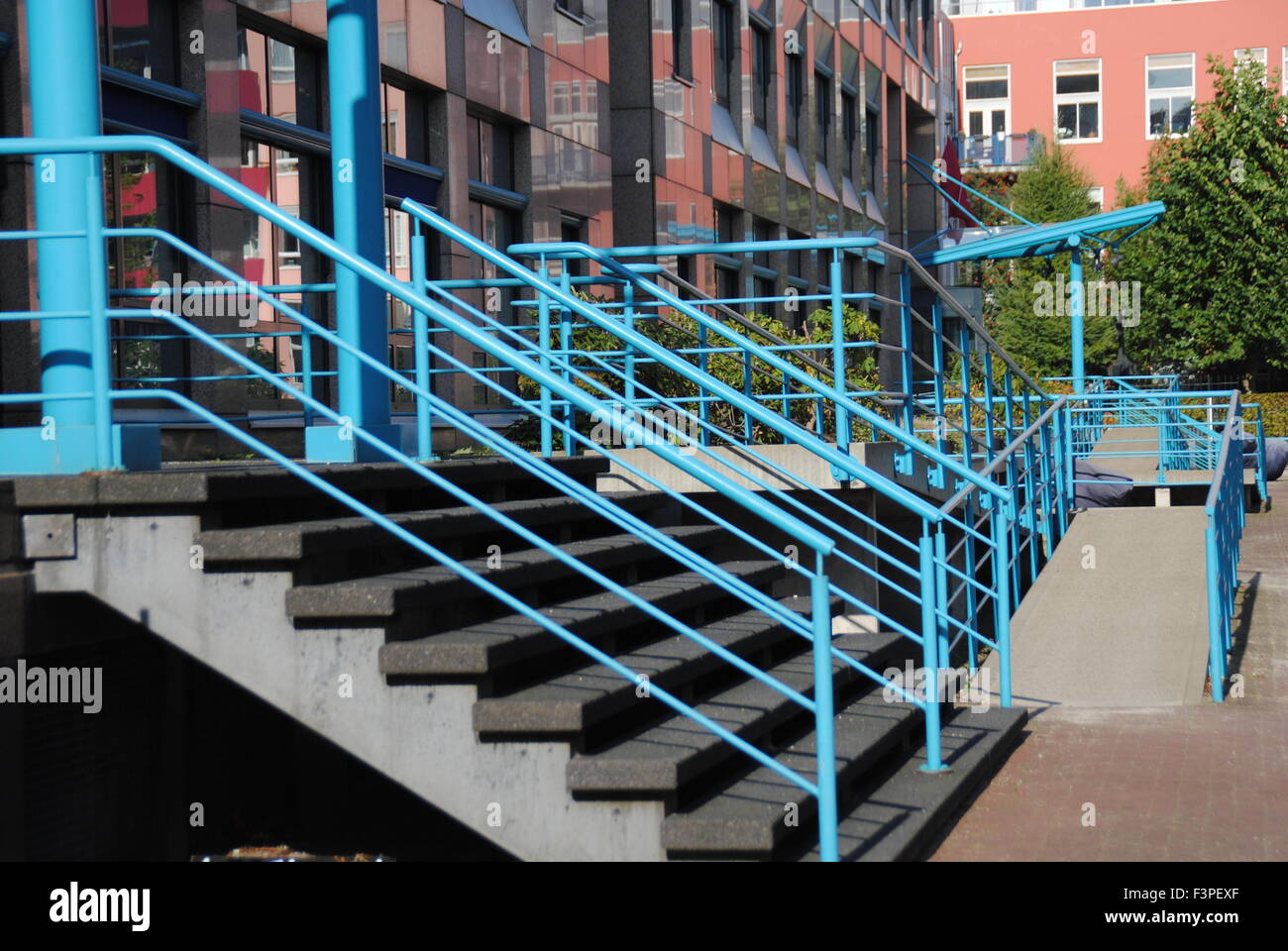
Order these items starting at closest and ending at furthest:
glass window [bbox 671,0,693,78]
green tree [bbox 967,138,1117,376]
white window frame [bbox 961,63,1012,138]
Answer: glass window [bbox 671,0,693,78], green tree [bbox 967,138,1117,376], white window frame [bbox 961,63,1012,138]

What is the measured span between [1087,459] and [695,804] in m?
16.1

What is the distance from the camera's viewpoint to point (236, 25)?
417 inches

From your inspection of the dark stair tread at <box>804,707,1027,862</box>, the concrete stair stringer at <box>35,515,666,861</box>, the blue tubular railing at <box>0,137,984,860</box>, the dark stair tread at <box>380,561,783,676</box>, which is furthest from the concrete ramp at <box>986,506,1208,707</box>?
the concrete stair stringer at <box>35,515,666,861</box>

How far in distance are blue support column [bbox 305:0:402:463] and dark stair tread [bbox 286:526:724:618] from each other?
47.1 inches

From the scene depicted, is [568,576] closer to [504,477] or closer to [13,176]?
[504,477]

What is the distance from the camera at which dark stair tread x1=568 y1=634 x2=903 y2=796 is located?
4820mm

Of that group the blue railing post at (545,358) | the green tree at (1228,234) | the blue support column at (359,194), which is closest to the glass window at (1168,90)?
the green tree at (1228,234)

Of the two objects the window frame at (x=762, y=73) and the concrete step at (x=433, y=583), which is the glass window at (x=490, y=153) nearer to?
the concrete step at (x=433, y=583)

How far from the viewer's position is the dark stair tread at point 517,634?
4949mm

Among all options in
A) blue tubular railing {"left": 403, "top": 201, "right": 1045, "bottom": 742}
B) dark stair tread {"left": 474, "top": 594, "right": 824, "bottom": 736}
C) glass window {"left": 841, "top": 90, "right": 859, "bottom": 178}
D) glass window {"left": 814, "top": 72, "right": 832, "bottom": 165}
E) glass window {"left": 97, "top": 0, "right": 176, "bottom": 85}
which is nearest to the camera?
dark stair tread {"left": 474, "top": 594, "right": 824, "bottom": 736}

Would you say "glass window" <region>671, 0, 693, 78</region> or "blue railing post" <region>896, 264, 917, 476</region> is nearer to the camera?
"blue railing post" <region>896, 264, 917, 476</region>

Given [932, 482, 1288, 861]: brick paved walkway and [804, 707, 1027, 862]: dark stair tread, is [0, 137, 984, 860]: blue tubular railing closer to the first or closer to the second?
[804, 707, 1027, 862]: dark stair tread

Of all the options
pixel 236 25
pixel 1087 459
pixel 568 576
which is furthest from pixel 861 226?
pixel 568 576

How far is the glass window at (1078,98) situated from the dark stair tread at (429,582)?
159 feet
